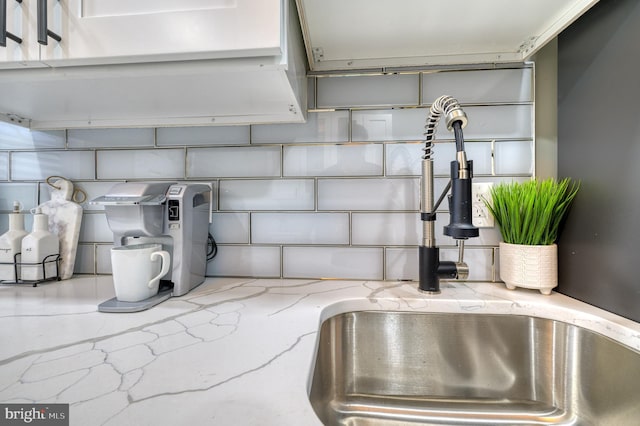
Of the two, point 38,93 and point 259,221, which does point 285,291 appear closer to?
point 259,221

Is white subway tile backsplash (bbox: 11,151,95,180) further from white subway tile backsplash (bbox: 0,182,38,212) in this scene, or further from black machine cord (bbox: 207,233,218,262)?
black machine cord (bbox: 207,233,218,262)

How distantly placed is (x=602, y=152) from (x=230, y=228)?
3.35 feet

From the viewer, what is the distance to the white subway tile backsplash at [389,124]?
0.84 meters

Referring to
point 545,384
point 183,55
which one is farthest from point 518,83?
point 183,55

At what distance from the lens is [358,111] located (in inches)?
33.7

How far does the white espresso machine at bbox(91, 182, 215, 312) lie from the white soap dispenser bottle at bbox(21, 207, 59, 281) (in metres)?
0.30

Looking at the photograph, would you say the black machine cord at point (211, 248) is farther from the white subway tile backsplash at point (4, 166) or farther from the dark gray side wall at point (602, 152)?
the dark gray side wall at point (602, 152)

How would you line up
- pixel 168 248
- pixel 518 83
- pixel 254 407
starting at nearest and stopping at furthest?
pixel 254 407
pixel 168 248
pixel 518 83

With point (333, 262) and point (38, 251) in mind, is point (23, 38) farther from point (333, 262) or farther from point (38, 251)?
point (333, 262)

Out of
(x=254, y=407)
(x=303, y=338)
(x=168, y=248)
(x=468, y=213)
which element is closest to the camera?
(x=254, y=407)

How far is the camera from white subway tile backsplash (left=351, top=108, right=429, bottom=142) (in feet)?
2.75

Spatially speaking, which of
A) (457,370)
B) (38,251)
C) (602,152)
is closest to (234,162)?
(38,251)

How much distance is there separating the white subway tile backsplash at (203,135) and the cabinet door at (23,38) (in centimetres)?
37

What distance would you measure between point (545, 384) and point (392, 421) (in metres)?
0.38
